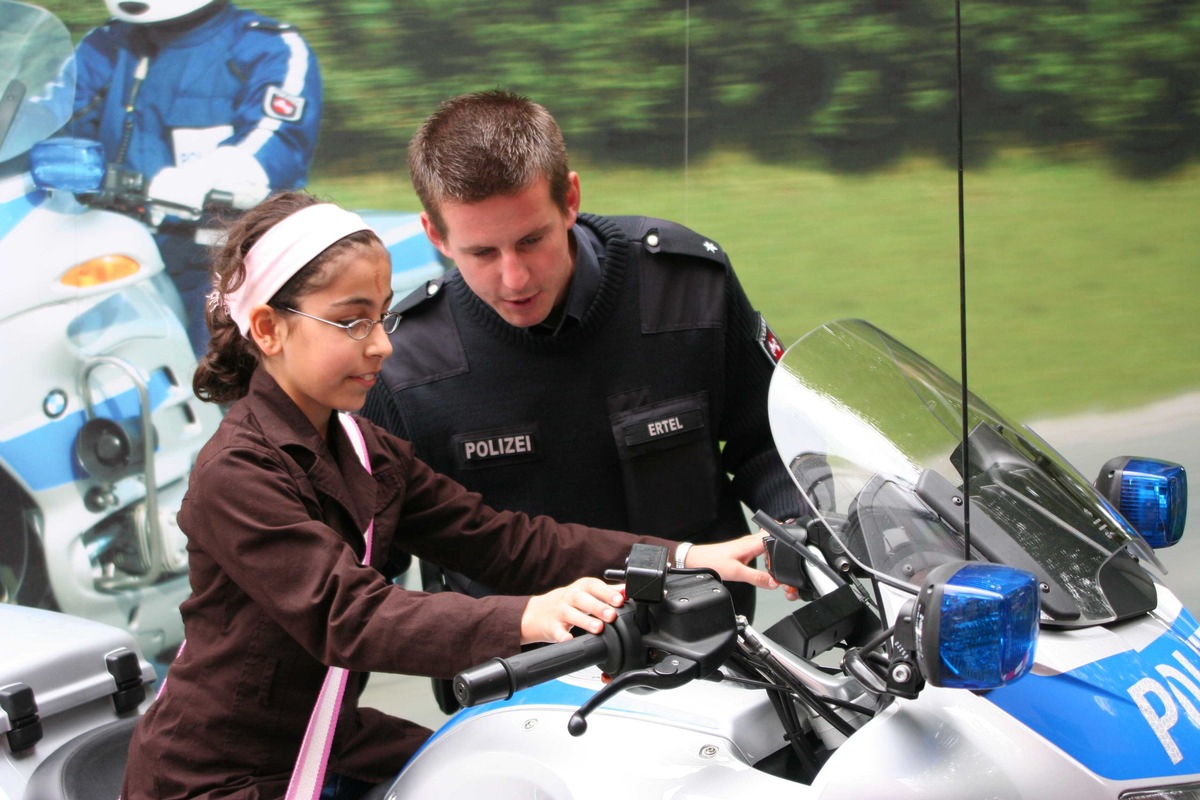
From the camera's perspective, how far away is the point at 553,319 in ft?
7.10

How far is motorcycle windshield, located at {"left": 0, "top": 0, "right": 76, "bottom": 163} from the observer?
355 centimetres

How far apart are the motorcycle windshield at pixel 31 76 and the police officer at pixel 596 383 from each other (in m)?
1.94

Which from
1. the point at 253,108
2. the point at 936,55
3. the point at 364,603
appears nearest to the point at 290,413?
the point at 364,603

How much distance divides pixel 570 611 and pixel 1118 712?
0.54 meters

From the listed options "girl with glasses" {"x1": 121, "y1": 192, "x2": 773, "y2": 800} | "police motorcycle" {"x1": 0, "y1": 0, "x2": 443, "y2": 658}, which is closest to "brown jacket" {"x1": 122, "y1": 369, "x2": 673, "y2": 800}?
"girl with glasses" {"x1": 121, "y1": 192, "x2": 773, "y2": 800}

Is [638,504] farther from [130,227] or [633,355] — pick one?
[130,227]

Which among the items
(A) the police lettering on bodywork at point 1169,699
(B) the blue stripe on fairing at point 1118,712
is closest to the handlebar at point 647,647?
(B) the blue stripe on fairing at point 1118,712

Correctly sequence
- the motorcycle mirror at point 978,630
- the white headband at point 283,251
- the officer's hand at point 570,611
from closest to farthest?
the motorcycle mirror at point 978,630 → the officer's hand at point 570,611 → the white headband at point 283,251

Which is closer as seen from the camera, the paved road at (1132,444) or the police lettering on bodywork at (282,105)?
the police lettering on bodywork at (282,105)

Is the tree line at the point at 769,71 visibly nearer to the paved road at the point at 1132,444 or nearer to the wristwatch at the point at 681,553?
the paved road at the point at 1132,444

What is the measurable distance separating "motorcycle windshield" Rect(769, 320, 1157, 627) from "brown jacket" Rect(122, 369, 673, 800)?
389mm

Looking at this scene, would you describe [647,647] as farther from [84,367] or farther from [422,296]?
[84,367]

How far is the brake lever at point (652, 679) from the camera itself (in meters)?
1.16

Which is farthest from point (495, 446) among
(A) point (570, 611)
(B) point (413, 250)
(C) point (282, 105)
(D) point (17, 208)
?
(D) point (17, 208)
